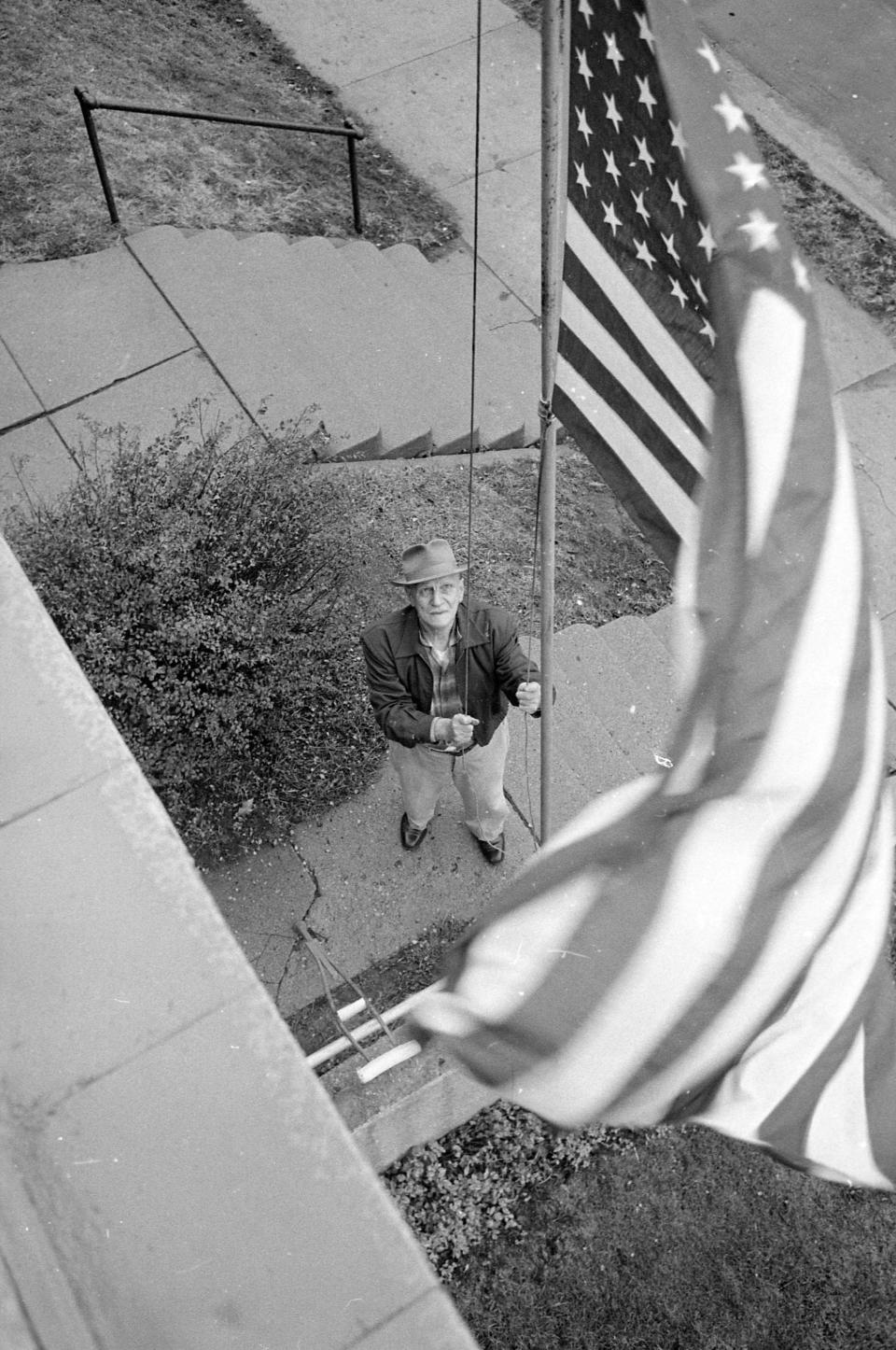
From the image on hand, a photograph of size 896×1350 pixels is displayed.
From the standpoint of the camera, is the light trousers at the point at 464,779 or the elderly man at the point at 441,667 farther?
the light trousers at the point at 464,779

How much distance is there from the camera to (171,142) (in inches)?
368

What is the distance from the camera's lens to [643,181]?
11.3 ft

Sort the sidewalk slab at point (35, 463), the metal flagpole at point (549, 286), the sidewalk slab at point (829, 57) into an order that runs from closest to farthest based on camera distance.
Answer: the metal flagpole at point (549, 286), the sidewalk slab at point (35, 463), the sidewalk slab at point (829, 57)

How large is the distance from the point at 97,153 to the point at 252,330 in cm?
166

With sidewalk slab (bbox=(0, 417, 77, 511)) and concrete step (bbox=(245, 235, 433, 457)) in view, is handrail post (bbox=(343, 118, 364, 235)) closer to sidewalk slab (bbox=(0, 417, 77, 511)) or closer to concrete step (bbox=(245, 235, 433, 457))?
concrete step (bbox=(245, 235, 433, 457))

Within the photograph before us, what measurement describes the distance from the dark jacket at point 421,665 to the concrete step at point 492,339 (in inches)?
124

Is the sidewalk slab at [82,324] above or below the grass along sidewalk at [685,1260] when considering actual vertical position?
above

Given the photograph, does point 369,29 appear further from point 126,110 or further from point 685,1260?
point 685,1260

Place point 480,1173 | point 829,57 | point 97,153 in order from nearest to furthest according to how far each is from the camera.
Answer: point 480,1173 < point 97,153 < point 829,57

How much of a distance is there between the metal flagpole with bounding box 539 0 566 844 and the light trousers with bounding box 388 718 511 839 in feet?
1.36

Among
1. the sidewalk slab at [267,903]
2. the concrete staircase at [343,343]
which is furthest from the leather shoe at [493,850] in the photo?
the concrete staircase at [343,343]

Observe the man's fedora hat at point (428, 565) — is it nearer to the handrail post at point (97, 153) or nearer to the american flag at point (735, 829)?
the american flag at point (735, 829)

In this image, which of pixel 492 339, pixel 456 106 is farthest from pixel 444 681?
pixel 456 106

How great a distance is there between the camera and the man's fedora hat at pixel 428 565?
15.0 feet
